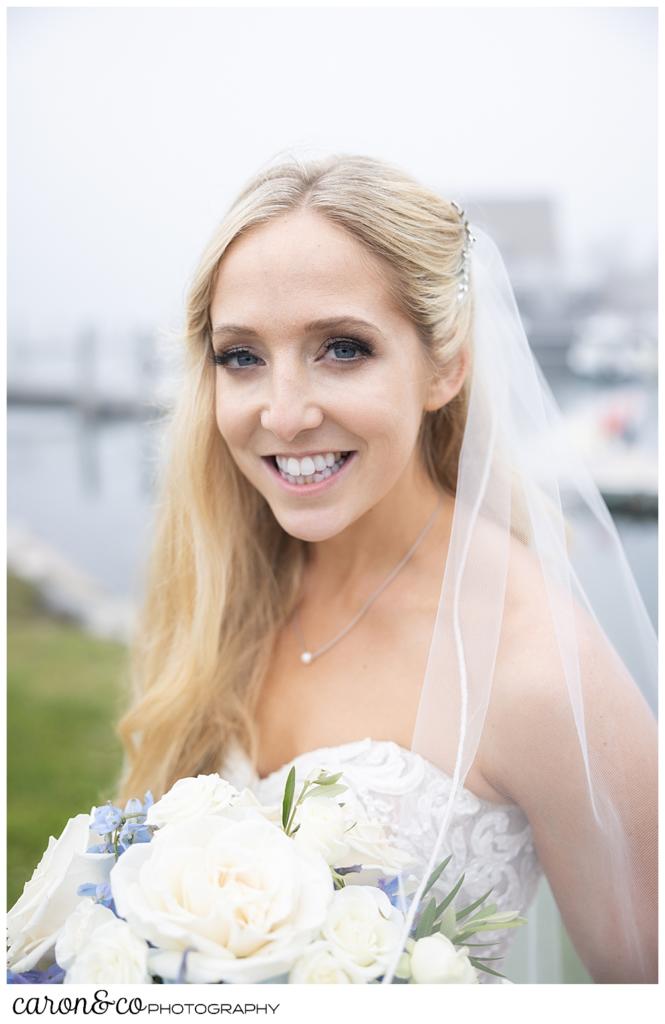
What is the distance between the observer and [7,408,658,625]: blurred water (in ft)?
17.6

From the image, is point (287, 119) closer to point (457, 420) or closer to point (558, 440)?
point (457, 420)

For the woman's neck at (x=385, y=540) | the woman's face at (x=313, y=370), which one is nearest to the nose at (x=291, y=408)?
the woman's face at (x=313, y=370)

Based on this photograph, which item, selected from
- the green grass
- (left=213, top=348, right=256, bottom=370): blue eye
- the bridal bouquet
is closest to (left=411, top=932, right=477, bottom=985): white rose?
the bridal bouquet

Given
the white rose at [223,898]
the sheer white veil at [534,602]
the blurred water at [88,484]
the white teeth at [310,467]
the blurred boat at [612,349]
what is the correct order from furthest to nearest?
the blurred water at [88,484], the blurred boat at [612,349], the white teeth at [310,467], the sheer white veil at [534,602], the white rose at [223,898]

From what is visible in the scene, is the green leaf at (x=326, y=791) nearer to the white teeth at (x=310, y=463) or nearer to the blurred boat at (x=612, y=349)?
the white teeth at (x=310, y=463)

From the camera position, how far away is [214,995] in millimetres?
966

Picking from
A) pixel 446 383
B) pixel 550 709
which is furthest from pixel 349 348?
pixel 550 709

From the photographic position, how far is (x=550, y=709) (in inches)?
48.6

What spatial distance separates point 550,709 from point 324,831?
437 millimetres

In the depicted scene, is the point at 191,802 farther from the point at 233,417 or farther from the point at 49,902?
the point at 233,417

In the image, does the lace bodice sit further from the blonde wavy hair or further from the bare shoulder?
the blonde wavy hair

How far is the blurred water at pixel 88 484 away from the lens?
17.6 ft

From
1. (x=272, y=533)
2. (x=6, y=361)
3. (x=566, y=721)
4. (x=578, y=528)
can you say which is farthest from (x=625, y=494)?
(x=6, y=361)

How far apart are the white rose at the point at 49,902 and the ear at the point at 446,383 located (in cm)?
86
